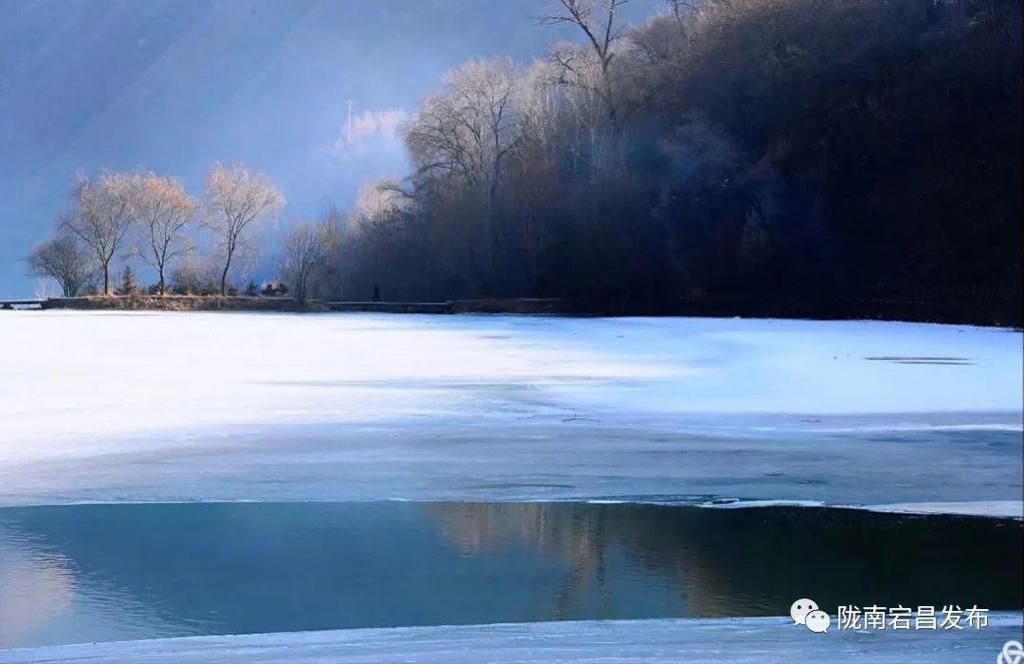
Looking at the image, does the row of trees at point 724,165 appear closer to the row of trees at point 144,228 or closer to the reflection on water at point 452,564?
the row of trees at point 144,228

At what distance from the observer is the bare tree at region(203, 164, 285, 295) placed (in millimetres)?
29484

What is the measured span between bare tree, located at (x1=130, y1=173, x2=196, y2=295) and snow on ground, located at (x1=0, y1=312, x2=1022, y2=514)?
15474mm

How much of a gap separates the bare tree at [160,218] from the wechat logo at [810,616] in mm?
25860

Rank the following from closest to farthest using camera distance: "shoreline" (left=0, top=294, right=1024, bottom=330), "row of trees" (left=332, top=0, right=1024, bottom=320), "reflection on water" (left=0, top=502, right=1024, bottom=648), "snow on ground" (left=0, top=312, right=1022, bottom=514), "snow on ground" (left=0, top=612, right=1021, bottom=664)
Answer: "snow on ground" (left=0, top=612, right=1021, bottom=664) < "reflection on water" (left=0, top=502, right=1024, bottom=648) < "snow on ground" (left=0, top=312, right=1022, bottom=514) < "row of trees" (left=332, top=0, right=1024, bottom=320) < "shoreline" (left=0, top=294, right=1024, bottom=330)

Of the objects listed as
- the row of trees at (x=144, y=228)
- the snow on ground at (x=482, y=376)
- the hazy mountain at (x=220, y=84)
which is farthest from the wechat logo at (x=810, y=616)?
the row of trees at (x=144, y=228)

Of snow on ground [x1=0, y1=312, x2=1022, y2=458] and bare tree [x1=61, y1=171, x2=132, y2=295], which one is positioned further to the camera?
bare tree [x1=61, y1=171, x2=132, y2=295]

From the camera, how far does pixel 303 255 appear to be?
28297 mm

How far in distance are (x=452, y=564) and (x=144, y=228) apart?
2557cm

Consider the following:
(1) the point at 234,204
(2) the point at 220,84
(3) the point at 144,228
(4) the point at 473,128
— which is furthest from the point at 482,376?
(2) the point at 220,84

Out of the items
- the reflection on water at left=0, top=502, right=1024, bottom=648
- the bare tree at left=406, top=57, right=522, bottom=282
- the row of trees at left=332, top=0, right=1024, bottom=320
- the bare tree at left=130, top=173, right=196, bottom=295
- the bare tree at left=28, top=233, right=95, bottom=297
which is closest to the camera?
the reflection on water at left=0, top=502, right=1024, bottom=648

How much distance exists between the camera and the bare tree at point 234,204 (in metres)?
29.5

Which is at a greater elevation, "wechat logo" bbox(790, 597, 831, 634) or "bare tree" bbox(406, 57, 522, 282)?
"bare tree" bbox(406, 57, 522, 282)

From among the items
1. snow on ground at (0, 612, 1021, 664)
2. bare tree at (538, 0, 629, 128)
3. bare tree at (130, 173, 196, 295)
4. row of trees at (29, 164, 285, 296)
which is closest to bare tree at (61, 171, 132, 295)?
row of trees at (29, 164, 285, 296)

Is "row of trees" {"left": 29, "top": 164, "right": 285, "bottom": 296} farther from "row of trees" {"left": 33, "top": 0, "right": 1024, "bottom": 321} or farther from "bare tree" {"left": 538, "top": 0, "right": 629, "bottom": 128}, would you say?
"bare tree" {"left": 538, "top": 0, "right": 629, "bottom": 128}
